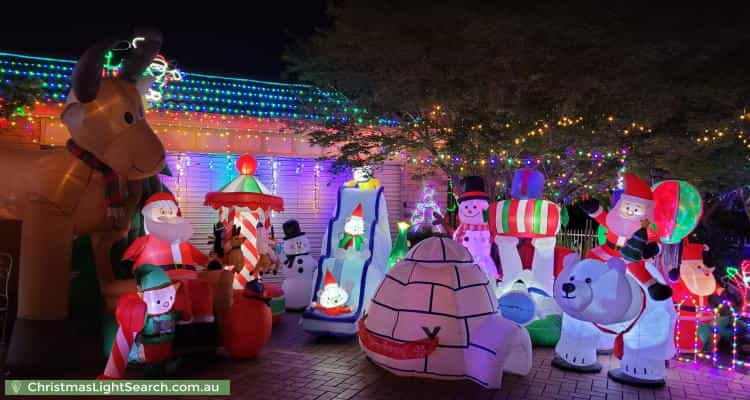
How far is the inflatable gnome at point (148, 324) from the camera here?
5.55 metres

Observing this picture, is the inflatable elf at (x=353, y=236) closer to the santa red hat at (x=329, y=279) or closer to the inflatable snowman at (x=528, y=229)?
the santa red hat at (x=329, y=279)

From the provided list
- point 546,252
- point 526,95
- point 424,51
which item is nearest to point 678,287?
point 546,252

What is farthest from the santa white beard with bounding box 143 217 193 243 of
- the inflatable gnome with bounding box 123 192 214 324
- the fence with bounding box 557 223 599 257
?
the fence with bounding box 557 223 599 257

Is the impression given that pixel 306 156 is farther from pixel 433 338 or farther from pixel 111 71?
pixel 433 338

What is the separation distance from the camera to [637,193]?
6.19 metres

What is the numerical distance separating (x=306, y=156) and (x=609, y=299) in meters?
8.28

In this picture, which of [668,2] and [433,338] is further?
[668,2]

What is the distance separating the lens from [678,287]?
755 centimetres

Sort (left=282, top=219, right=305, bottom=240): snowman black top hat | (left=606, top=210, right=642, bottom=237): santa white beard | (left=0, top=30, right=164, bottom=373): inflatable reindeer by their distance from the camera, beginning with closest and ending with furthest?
(left=0, top=30, right=164, bottom=373): inflatable reindeer < (left=606, top=210, right=642, bottom=237): santa white beard < (left=282, top=219, right=305, bottom=240): snowman black top hat

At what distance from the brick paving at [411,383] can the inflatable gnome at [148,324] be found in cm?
56

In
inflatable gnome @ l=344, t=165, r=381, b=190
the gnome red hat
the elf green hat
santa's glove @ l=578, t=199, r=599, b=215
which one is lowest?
the elf green hat

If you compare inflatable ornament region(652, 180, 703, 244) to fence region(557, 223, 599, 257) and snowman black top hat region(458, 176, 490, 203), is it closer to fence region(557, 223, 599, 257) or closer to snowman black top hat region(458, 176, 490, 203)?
snowman black top hat region(458, 176, 490, 203)

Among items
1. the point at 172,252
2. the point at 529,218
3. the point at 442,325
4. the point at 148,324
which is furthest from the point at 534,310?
the point at 148,324

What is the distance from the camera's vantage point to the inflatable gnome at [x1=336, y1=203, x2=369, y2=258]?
8.23m
